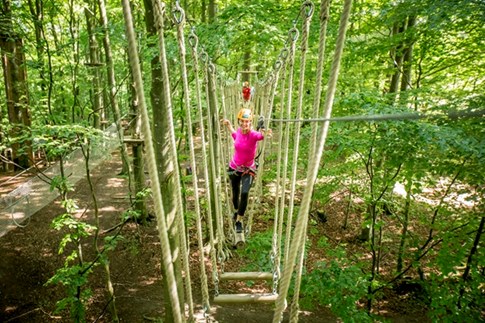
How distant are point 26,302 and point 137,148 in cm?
311

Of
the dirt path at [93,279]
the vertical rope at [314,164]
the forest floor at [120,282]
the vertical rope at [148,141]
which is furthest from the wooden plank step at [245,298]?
the dirt path at [93,279]

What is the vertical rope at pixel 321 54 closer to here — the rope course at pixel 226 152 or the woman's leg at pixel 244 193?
the rope course at pixel 226 152

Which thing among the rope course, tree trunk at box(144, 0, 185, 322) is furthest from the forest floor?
tree trunk at box(144, 0, 185, 322)

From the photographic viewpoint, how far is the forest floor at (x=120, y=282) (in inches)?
179

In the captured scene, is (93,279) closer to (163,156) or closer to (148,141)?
(163,156)

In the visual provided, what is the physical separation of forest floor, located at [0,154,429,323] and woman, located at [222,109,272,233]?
75.6 inches

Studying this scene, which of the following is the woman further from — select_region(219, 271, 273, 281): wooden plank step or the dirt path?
the dirt path

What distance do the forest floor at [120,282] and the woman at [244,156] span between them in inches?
75.6

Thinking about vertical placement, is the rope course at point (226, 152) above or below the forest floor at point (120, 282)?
above

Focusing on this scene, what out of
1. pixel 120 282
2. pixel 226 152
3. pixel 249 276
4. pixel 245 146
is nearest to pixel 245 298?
pixel 249 276

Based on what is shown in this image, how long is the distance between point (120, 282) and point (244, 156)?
3783mm

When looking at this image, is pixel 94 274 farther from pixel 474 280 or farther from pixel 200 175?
pixel 474 280

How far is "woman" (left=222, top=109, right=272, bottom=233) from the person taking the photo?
2.94 m

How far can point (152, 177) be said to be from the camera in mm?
813
